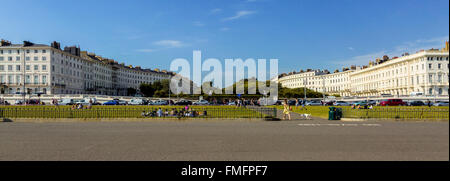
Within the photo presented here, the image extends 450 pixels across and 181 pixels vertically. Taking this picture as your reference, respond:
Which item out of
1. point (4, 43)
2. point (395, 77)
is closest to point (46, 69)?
point (4, 43)

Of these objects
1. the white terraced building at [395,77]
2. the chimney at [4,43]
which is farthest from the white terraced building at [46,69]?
the white terraced building at [395,77]

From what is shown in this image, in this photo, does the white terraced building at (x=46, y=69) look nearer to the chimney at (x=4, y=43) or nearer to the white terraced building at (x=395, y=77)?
the chimney at (x=4, y=43)

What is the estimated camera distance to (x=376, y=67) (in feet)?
437

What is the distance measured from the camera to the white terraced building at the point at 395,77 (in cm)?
10194

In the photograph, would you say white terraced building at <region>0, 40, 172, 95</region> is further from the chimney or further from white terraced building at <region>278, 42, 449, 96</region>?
white terraced building at <region>278, 42, 449, 96</region>

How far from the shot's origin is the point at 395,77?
119125 mm

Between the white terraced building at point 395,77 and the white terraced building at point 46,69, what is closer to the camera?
the white terraced building at point 395,77

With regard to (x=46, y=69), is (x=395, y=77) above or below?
below

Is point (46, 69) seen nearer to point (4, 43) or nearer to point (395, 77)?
point (4, 43)

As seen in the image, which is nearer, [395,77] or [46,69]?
[46,69]
